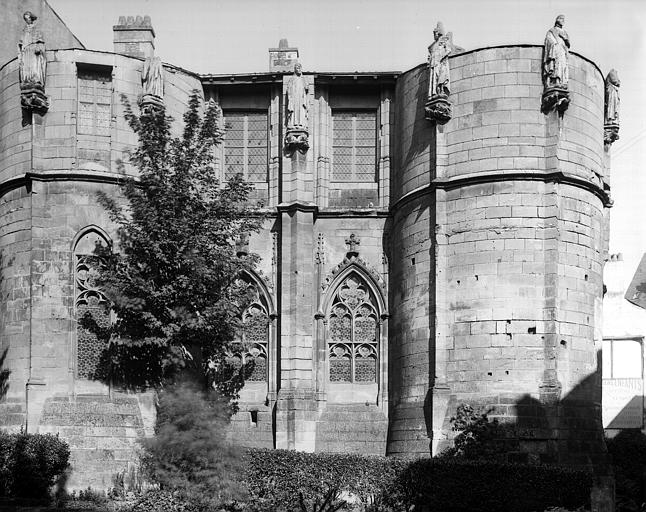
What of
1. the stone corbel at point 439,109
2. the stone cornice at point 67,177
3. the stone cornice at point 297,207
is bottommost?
the stone cornice at point 297,207

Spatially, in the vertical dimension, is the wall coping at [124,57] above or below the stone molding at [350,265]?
above

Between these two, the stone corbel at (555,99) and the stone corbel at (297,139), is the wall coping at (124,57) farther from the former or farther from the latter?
the stone corbel at (555,99)

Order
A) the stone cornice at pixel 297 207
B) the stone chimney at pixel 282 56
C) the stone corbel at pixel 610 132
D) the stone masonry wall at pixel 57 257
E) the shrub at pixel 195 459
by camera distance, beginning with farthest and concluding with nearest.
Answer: the stone chimney at pixel 282 56 < the stone cornice at pixel 297 207 < the stone corbel at pixel 610 132 < the stone masonry wall at pixel 57 257 < the shrub at pixel 195 459

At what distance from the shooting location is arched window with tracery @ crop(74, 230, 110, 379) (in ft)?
85.3

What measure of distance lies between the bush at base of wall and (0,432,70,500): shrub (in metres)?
4.31

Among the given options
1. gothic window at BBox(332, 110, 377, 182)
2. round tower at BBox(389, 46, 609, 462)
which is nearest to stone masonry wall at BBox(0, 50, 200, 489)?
gothic window at BBox(332, 110, 377, 182)

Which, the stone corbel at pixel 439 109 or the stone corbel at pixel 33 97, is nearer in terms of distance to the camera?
the stone corbel at pixel 439 109

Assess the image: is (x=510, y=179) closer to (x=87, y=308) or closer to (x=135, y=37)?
(x=87, y=308)

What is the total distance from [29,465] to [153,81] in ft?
31.5

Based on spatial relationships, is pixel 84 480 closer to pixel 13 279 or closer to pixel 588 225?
pixel 13 279

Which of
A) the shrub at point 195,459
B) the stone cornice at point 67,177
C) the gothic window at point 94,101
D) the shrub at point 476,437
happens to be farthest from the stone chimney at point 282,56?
the shrub at point 195,459

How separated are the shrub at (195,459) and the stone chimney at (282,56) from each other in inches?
499

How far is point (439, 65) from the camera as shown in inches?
1017

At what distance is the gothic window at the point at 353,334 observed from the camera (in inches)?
1103
